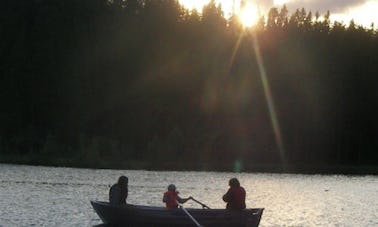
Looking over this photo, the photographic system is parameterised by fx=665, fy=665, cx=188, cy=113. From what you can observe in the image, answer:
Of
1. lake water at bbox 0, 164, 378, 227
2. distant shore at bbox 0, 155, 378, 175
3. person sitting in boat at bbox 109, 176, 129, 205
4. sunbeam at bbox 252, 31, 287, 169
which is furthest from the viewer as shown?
sunbeam at bbox 252, 31, 287, 169

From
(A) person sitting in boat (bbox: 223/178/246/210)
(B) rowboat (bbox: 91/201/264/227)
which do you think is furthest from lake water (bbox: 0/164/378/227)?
(A) person sitting in boat (bbox: 223/178/246/210)

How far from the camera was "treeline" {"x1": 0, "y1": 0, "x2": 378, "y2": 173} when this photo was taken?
293 feet

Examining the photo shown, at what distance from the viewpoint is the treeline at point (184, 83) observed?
89.3 metres

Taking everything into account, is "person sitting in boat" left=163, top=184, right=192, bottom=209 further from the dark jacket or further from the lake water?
the lake water

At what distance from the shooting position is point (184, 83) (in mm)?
94625

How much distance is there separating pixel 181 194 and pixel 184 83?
4932cm

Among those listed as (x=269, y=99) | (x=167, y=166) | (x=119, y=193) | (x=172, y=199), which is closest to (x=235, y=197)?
(x=172, y=199)

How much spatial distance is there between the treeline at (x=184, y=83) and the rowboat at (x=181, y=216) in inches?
2301

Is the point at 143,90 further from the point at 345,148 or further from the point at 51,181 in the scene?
the point at 51,181

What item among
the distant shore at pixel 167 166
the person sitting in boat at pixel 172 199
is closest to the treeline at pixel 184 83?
the distant shore at pixel 167 166

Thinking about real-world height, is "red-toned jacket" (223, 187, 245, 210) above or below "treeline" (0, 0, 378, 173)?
below

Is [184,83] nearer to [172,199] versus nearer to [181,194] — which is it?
[181,194]

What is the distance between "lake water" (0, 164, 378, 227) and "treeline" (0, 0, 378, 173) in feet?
65.0

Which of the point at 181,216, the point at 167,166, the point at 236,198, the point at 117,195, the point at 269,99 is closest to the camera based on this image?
the point at 236,198
